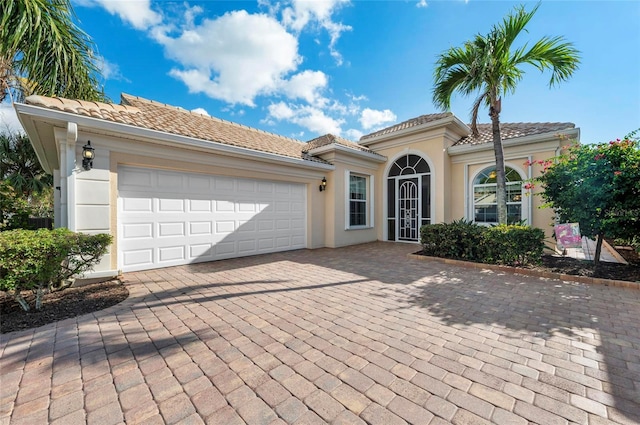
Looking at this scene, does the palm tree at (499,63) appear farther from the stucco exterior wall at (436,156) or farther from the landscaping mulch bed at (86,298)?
the stucco exterior wall at (436,156)

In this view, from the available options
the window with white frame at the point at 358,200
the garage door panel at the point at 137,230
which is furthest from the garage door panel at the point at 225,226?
the window with white frame at the point at 358,200

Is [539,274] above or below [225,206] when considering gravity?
below

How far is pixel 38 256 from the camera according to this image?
3422 millimetres

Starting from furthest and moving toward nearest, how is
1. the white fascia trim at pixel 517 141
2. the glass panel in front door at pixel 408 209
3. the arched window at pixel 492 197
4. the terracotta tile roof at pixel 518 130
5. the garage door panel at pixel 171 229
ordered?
the glass panel in front door at pixel 408 209
the arched window at pixel 492 197
the terracotta tile roof at pixel 518 130
the white fascia trim at pixel 517 141
the garage door panel at pixel 171 229

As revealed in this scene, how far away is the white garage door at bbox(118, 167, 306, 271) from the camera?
5.81m

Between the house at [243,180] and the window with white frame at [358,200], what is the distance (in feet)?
Result: 0.17

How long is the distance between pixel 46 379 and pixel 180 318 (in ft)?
4.32

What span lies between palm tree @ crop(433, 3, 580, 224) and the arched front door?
3.14 m

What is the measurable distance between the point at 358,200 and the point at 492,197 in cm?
489

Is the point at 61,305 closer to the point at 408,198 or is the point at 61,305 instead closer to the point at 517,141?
the point at 408,198

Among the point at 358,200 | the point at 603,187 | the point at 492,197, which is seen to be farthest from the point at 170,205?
the point at 492,197

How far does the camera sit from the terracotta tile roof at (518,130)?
27.0 feet

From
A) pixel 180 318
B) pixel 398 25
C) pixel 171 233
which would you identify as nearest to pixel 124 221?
pixel 171 233

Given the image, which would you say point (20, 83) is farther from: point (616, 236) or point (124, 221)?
point (616, 236)
